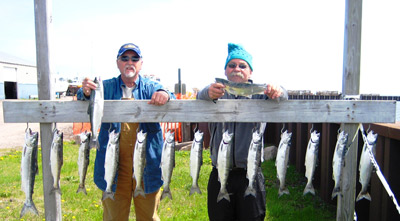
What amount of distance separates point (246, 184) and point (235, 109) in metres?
0.83

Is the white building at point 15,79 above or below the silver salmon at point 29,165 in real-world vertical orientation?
above

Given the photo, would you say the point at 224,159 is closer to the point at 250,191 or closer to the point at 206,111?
the point at 250,191

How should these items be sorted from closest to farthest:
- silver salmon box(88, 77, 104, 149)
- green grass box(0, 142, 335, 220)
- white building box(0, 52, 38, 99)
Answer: silver salmon box(88, 77, 104, 149) < green grass box(0, 142, 335, 220) < white building box(0, 52, 38, 99)

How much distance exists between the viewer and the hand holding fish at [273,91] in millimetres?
2863

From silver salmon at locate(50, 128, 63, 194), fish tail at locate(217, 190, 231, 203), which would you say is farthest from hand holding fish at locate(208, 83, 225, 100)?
silver salmon at locate(50, 128, 63, 194)

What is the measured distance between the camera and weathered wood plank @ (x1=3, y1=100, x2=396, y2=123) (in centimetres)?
311

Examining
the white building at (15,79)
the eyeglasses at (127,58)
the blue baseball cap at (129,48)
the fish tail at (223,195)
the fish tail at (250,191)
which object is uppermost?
the white building at (15,79)

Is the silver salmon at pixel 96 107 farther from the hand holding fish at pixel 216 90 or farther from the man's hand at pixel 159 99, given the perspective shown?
the hand holding fish at pixel 216 90

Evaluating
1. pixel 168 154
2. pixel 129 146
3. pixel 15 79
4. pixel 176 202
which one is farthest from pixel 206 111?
pixel 15 79

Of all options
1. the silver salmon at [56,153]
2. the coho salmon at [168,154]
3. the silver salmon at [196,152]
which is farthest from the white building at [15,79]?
the silver salmon at [196,152]

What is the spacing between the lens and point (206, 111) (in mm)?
3137

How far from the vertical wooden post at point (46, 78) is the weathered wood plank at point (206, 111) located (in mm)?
173

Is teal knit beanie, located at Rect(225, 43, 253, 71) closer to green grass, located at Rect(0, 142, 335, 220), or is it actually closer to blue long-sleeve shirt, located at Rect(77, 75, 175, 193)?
blue long-sleeve shirt, located at Rect(77, 75, 175, 193)

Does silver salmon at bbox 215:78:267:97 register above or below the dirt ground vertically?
above
